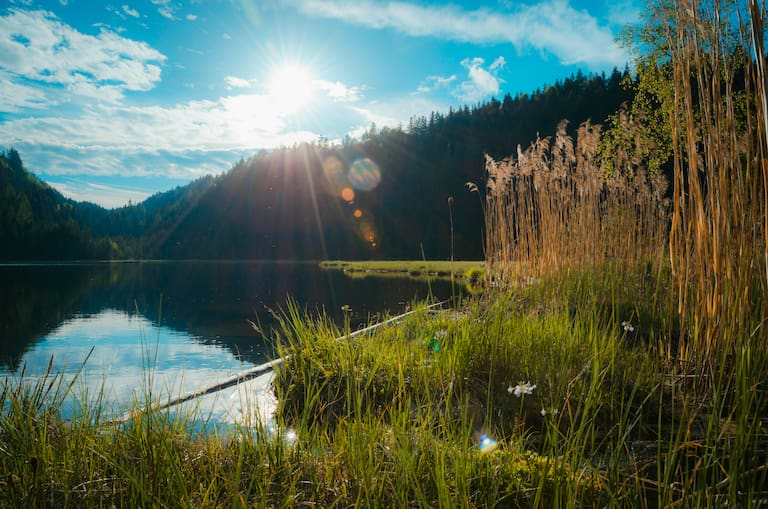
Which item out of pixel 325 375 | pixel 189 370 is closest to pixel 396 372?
pixel 325 375

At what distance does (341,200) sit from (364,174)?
8113 mm

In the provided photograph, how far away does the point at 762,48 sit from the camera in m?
1.42

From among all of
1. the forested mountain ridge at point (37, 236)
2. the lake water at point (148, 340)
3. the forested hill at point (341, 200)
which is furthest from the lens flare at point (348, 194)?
the lake water at point (148, 340)

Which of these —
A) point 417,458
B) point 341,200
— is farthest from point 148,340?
point 341,200

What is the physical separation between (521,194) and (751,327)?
12.4 ft

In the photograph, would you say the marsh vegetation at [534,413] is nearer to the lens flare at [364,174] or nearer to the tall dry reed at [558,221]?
the tall dry reed at [558,221]

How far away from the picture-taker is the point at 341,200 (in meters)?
98.1

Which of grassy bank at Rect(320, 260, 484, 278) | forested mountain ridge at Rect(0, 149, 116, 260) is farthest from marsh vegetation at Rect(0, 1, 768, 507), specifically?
forested mountain ridge at Rect(0, 149, 116, 260)

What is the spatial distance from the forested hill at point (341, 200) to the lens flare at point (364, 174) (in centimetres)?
30

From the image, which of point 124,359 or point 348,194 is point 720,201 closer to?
point 124,359

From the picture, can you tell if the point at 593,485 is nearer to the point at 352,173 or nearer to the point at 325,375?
the point at 325,375

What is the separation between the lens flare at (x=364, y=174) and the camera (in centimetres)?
9506

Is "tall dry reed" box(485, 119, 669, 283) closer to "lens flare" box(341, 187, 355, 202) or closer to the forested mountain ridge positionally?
the forested mountain ridge

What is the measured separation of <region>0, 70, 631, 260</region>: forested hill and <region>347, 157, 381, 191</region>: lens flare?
0.30 m
